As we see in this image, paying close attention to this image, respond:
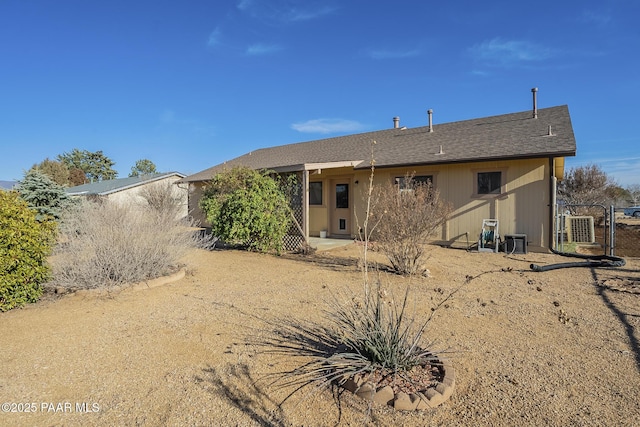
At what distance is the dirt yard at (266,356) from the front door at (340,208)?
7589mm

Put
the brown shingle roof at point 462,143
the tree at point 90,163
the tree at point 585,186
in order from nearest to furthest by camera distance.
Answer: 1. the brown shingle roof at point 462,143
2. the tree at point 585,186
3. the tree at point 90,163

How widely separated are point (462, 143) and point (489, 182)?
2099 millimetres

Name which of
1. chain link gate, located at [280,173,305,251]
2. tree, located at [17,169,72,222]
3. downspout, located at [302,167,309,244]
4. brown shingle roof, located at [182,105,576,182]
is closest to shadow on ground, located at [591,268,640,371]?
brown shingle roof, located at [182,105,576,182]

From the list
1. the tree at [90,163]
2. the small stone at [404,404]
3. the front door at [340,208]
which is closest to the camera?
the small stone at [404,404]

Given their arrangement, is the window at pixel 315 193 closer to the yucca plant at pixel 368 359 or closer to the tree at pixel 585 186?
the yucca plant at pixel 368 359

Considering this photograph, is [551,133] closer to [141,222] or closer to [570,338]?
[570,338]

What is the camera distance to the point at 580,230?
1080 centimetres

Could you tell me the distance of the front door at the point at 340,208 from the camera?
1390 cm

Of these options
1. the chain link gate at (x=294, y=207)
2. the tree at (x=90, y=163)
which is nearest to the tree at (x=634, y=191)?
the chain link gate at (x=294, y=207)

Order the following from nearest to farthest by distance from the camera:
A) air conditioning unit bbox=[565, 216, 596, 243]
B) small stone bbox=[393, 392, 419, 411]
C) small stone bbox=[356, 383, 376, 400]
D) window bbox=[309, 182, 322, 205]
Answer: small stone bbox=[393, 392, 419, 411] < small stone bbox=[356, 383, 376, 400] < air conditioning unit bbox=[565, 216, 596, 243] < window bbox=[309, 182, 322, 205]

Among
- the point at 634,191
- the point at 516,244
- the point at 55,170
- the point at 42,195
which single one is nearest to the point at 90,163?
the point at 55,170

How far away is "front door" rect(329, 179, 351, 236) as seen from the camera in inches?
547

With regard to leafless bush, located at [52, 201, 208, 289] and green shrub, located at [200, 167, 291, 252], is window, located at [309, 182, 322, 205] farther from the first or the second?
leafless bush, located at [52, 201, 208, 289]

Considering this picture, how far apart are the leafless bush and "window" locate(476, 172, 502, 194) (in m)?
8.83
